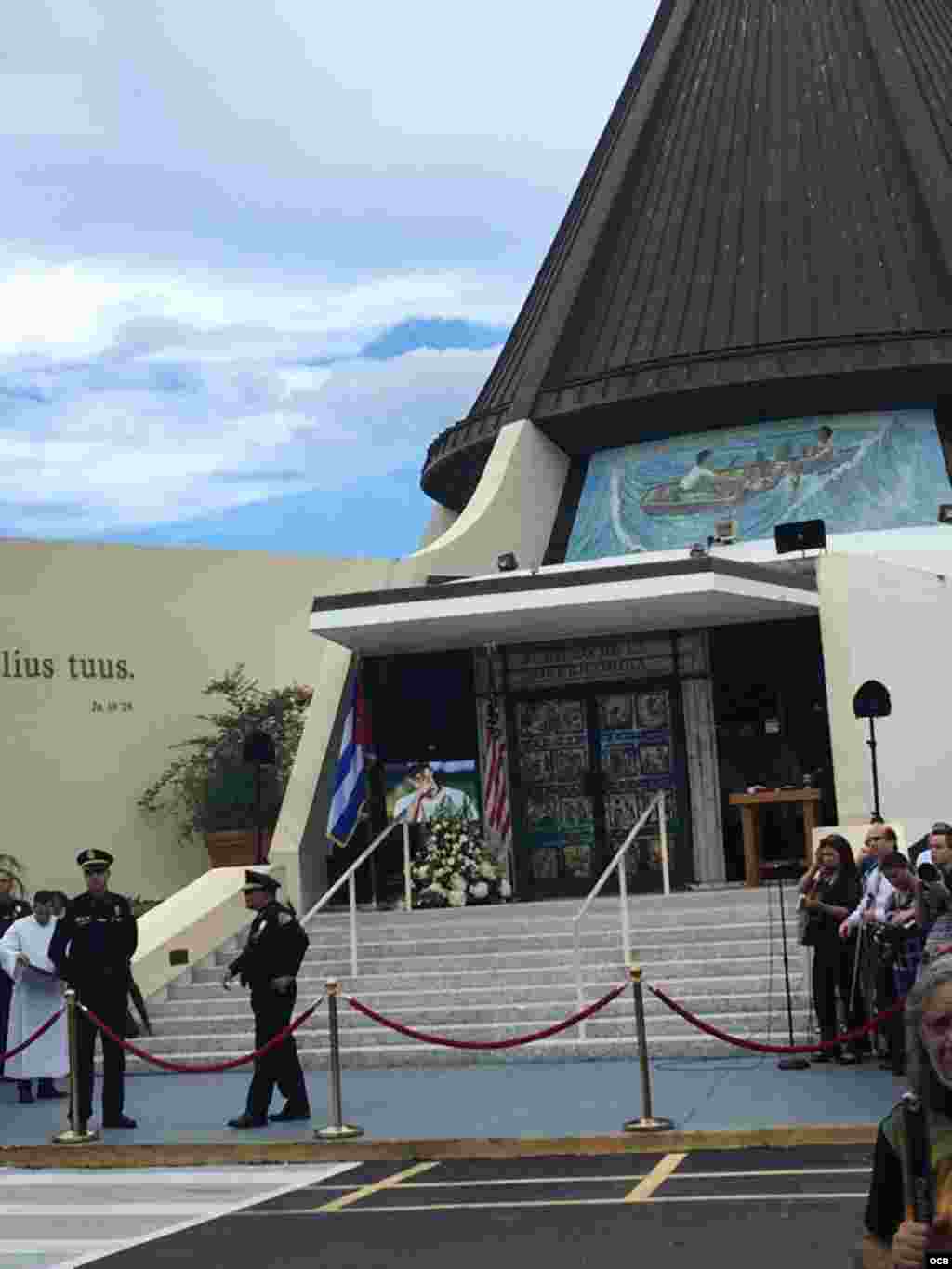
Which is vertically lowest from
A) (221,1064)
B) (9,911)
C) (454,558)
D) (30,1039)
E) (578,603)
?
(221,1064)

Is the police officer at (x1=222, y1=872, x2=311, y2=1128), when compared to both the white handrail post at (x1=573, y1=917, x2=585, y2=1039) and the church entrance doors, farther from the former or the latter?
the church entrance doors

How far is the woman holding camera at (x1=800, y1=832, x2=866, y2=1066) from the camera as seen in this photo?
14125 mm

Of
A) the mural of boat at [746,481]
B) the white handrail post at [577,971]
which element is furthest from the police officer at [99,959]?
the mural of boat at [746,481]

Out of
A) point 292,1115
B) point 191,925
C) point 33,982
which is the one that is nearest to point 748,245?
point 191,925

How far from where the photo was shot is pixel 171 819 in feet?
89.8

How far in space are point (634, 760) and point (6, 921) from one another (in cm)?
757

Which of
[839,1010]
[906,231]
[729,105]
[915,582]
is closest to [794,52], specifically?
[729,105]

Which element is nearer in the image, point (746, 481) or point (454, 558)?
point (746, 481)

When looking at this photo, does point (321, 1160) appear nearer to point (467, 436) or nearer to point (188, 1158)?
point (188, 1158)

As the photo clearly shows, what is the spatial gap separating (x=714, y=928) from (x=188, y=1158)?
6.49 metres

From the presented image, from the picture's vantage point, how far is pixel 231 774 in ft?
87.8

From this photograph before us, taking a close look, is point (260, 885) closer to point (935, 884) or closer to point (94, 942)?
point (94, 942)

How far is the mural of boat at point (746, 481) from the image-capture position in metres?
23.9

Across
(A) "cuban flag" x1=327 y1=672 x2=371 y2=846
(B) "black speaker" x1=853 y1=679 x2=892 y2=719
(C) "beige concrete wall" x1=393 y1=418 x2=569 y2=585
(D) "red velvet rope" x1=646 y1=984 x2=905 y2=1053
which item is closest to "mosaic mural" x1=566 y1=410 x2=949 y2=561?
(C) "beige concrete wall" x1=393 y1=418 x2=569 y2=585
